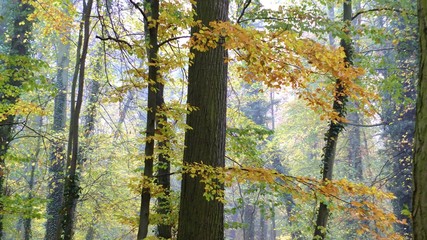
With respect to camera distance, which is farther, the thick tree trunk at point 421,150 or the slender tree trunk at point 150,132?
the slender tree trunk at point 150,132

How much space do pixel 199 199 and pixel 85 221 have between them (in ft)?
28.5

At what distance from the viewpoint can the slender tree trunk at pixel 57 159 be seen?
11.3 meters

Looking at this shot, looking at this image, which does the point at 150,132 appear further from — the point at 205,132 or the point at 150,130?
the point at 205,132

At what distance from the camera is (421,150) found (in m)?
1.50

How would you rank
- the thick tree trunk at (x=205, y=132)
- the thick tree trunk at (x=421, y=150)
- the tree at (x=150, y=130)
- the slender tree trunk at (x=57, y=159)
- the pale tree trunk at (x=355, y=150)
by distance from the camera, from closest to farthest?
the thick tree trunk at (x=421, y=150) < the tree at (x=150, y=130) < the thick tree trunk at (x=205, y=132) < the slender tree trunk at (x=57, y=159) < the pale tree trunk at (x=355, y=150)

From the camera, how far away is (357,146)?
17375 mm

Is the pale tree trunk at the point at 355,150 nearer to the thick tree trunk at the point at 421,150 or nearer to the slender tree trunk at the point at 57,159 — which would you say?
the slender tree trunk at the point at 57,159

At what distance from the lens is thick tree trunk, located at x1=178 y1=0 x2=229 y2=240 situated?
420 centimetres

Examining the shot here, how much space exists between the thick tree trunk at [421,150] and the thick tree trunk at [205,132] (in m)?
2.92

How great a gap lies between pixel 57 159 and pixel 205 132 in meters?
8.16

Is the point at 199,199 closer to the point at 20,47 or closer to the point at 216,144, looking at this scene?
the point at 216,144

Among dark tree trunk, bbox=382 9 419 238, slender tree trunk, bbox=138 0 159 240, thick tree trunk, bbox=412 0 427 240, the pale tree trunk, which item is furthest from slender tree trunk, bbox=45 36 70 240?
the pale tree trunk

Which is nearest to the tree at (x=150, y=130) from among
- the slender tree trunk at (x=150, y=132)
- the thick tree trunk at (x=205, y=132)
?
the slender tree trunk at (x=150, y=132)

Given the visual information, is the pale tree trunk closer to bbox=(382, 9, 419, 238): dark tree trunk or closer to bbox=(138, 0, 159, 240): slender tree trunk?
bbox=(382, 9, 419, 238): dark tree trunk
